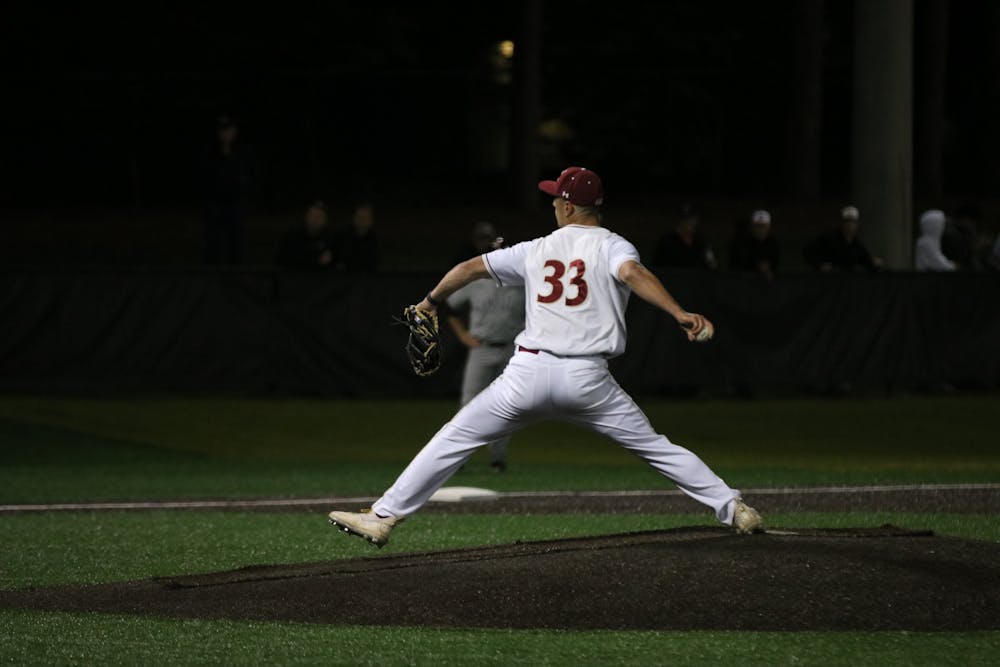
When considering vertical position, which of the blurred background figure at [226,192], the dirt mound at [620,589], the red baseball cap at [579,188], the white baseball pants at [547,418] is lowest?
the dirt mound at [620,589]

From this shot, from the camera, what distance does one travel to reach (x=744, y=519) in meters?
9.49

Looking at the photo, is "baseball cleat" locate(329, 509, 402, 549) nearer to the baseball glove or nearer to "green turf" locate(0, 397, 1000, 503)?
the baseball glove

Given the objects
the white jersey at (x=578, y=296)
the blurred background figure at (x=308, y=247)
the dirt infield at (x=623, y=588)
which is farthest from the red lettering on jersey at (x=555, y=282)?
the blurred background figure at (x=308, y=247)

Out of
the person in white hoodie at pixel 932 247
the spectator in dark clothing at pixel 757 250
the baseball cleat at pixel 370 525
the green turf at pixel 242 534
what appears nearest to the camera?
the baseball cleat at pixel 370 525

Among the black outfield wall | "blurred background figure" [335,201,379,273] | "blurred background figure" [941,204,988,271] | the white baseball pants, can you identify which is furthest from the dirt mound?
"blurred background figure" [941,204,988,271]

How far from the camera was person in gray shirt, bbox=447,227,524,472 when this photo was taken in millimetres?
15492

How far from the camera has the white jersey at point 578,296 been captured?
9.17 meters

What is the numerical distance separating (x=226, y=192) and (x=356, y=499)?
30.2 feet

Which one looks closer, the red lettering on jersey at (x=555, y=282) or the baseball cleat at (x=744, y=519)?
the red lettering on jersey at (x=555, y=282)

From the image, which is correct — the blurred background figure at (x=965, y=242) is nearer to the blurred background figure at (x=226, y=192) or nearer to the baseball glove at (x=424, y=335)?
the blurred background figure at (x=226, y=192)

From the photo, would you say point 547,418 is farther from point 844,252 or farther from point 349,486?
point 844,252

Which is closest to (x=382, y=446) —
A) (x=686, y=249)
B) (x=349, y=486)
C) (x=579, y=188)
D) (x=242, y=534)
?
(x=349, y=486)

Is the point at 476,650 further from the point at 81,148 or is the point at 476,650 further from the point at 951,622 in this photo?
the point at 81,148

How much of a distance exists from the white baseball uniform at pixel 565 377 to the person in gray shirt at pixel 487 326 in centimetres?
602
